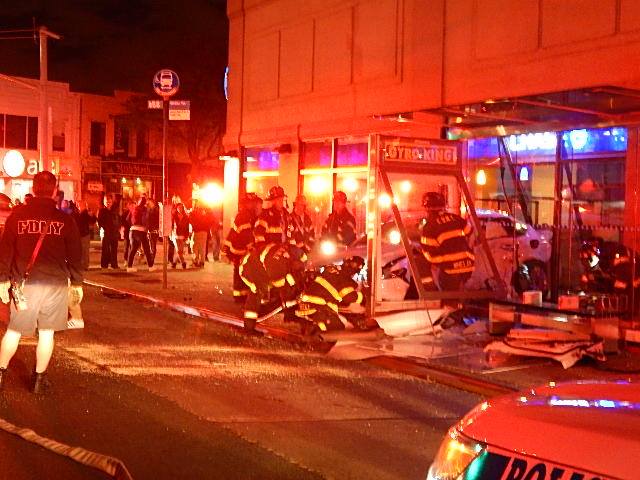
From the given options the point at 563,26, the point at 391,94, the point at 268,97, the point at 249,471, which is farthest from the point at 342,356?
the point at 268,97

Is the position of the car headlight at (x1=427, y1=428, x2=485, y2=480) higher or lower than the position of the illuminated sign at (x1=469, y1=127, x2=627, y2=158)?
lower

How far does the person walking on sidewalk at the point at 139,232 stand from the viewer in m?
19.8

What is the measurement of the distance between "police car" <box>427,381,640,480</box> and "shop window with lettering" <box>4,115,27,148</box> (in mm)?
42520

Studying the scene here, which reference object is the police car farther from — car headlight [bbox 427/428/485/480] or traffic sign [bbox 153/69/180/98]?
traffic sign [bbox 153/69/180/98]

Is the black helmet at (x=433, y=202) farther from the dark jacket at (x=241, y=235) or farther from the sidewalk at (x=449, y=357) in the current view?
the dark jacket at (x=241, y=235)

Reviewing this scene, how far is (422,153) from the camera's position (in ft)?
39.7

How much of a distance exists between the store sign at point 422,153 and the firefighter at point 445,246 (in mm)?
696

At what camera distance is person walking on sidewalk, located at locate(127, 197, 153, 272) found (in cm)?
1975

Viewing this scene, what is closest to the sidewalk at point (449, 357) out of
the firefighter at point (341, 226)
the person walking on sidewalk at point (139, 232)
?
the firefighter at point (341, 226)

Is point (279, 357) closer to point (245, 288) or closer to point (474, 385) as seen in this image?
point (474, 385)

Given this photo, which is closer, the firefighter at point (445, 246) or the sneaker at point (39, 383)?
the sneaker at point (39, 383)

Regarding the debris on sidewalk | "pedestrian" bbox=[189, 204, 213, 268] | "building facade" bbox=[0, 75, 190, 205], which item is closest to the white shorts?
the debris on sidewalk

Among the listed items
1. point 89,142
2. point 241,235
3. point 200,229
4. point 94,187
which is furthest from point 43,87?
point 89,142

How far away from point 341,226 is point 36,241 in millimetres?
7867
